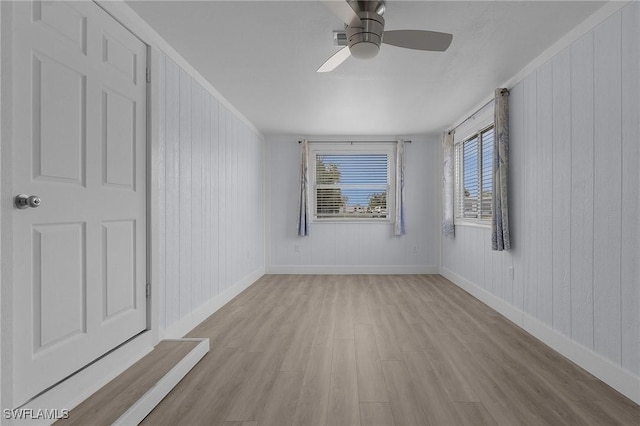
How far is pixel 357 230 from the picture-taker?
595 centimetres

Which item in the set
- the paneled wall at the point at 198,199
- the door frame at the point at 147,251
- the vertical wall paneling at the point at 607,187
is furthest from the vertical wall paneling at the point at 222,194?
the vertical wall paneling at the point at 607,187

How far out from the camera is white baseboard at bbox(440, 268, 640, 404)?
194cm

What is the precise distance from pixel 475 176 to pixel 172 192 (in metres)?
3.64

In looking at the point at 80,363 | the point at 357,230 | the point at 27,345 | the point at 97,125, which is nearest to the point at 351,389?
the point at 80,363

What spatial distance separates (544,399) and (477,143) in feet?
10.4

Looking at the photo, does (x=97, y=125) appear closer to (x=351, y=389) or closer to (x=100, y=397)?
(x=100, y=397)

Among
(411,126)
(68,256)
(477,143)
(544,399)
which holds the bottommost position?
(544,399)

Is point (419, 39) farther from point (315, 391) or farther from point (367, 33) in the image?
point (315, 391)

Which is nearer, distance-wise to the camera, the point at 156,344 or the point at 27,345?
the point at 27,345

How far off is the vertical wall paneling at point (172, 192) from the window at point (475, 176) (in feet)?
10.7

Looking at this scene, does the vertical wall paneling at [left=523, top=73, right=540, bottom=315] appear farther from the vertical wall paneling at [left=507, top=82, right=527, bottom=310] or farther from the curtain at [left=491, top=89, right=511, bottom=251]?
the curtain at [left=491, top=89, right=511, bottom=251]

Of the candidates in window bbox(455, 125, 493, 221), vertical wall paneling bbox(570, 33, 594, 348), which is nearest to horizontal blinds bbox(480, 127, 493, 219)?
window bbox(455, 125, 493, 221)

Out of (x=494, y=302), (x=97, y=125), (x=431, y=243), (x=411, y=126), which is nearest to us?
(x=97, y=125)

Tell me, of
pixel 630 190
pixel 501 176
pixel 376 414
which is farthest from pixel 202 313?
pixel 630 190
